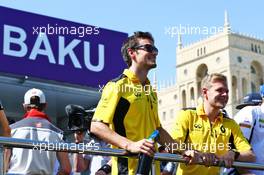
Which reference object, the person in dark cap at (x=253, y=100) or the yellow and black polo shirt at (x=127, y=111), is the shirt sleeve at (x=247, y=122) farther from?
the yellow and black polo shirt at (x=127, y=111)

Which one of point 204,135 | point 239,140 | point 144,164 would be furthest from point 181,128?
point 144,164

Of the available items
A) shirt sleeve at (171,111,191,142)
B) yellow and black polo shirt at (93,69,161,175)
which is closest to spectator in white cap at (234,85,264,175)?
shirt sleeve at (171,111,191,142)

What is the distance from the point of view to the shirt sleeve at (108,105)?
3723mm

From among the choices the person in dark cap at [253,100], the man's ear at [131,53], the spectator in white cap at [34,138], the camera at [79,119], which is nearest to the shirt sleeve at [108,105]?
the man's ear at [131,53]

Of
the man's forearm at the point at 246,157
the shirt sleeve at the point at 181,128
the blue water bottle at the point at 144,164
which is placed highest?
the shirt sleeve at the point at 181,128

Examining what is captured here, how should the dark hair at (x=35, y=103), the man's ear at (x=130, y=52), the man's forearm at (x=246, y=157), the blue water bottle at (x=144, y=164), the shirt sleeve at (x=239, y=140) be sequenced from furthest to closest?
the dark hair at (x=35, y=103) < the shirt sleeve at (x=239, y=140) < the man's forearm at (x=246, y=157) < the man's ear at (x=130, y=52) < the blue water bottle at (x=144, y=164)

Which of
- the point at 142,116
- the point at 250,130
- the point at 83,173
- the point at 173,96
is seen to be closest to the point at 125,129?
the point at 142,116

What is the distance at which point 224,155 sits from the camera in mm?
4152

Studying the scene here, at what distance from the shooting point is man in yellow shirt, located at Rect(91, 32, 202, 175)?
3.70 m

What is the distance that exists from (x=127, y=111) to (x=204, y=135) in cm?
97

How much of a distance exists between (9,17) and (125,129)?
6.33 metres

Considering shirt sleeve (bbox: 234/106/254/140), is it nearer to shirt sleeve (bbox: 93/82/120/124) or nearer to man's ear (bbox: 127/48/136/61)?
man's ear (bbox: 127/48/136/61)

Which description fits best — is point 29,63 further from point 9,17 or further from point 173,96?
point 173,96

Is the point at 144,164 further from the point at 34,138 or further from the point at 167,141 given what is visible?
the point at 34,138
